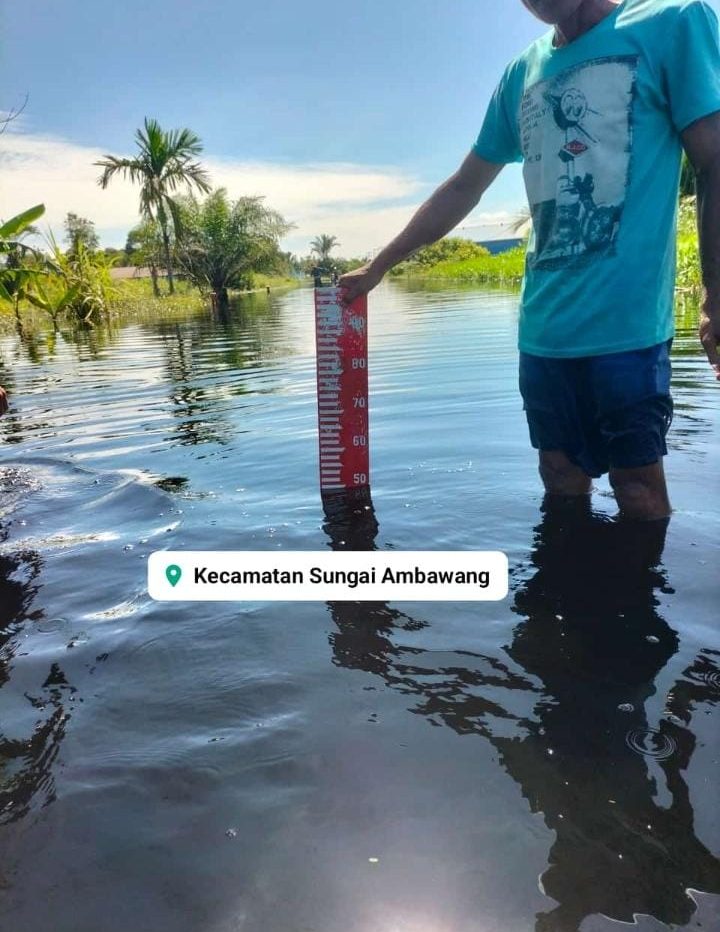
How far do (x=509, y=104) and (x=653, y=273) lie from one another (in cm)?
98

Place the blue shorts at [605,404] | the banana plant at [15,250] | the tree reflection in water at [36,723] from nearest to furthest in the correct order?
the tree reflection in water at [36,723], the blue shorts at [605,404], the banana plant at [15,250]

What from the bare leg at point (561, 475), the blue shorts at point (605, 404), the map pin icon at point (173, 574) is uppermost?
the blue shorts at point (605, 404)

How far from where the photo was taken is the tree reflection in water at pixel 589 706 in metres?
1.24

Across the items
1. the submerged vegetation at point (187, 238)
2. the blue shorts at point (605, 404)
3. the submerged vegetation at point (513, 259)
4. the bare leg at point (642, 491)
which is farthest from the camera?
the submerged vegetation at point (187, 238)

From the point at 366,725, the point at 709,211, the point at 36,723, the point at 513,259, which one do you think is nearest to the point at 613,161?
the point at 709,211

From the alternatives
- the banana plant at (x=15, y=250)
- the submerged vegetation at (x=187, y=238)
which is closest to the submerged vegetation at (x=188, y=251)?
the submerged vegetation at (x=187, y=238)

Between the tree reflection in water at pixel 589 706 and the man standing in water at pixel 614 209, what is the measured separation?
1.52ft

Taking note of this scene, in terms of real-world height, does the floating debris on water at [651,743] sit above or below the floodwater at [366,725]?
above

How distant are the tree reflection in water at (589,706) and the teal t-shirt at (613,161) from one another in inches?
33.7

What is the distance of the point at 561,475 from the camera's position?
296 centimetres

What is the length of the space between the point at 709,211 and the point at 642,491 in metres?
1.00

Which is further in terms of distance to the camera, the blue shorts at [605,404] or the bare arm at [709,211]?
the blue shorts at [605,404]

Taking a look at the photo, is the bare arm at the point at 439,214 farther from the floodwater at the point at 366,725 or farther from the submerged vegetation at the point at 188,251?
the submerged vegetation at the point at 188,251

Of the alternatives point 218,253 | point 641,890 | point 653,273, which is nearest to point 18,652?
point 641,890
